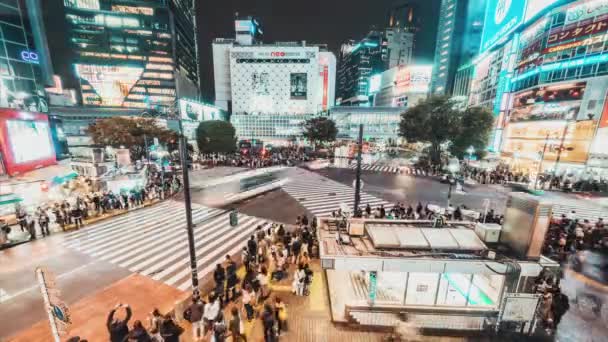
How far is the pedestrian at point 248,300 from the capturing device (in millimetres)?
6570

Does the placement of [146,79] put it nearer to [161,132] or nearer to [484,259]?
[161,132]

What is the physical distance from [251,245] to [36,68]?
2832 cm

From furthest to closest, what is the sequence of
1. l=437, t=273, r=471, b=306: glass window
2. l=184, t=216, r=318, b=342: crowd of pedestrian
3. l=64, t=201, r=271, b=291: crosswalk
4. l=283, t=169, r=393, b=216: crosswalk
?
l=283, t=169, r=393, b=216: crosswalk → l=64, t=201, r=271, b=291: crosswalk → l=437, t=273, r=471, b=306: glass window → l=184, t=216, r=318, b=342: crowd of pedestrian

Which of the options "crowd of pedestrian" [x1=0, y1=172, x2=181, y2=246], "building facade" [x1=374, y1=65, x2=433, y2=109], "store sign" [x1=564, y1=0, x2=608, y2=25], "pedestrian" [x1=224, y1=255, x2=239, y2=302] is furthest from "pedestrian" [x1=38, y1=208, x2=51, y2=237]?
"building facade" [x1=374, y1=65, x2=433, y2=109]

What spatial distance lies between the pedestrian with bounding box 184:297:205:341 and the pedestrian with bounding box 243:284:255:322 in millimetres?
1155

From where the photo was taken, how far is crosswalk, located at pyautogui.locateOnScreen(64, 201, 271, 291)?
9.95 m

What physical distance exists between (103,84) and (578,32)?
10682 cm

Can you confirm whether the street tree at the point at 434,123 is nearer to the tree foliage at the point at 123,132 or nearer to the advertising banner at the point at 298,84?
the tree foliage at the point at 123,132

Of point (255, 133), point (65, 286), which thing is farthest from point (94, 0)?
point (65, 286)

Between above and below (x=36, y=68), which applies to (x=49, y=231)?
below

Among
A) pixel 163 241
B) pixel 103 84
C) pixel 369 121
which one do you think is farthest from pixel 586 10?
pixel 103 84

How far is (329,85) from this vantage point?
4301 inches

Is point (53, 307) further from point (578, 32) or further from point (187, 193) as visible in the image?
point (578, 32)

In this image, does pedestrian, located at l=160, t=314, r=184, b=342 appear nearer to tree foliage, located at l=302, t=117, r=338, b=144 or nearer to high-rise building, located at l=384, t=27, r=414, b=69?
tree foliage, located at l=302, t=117, r=338, b=144
